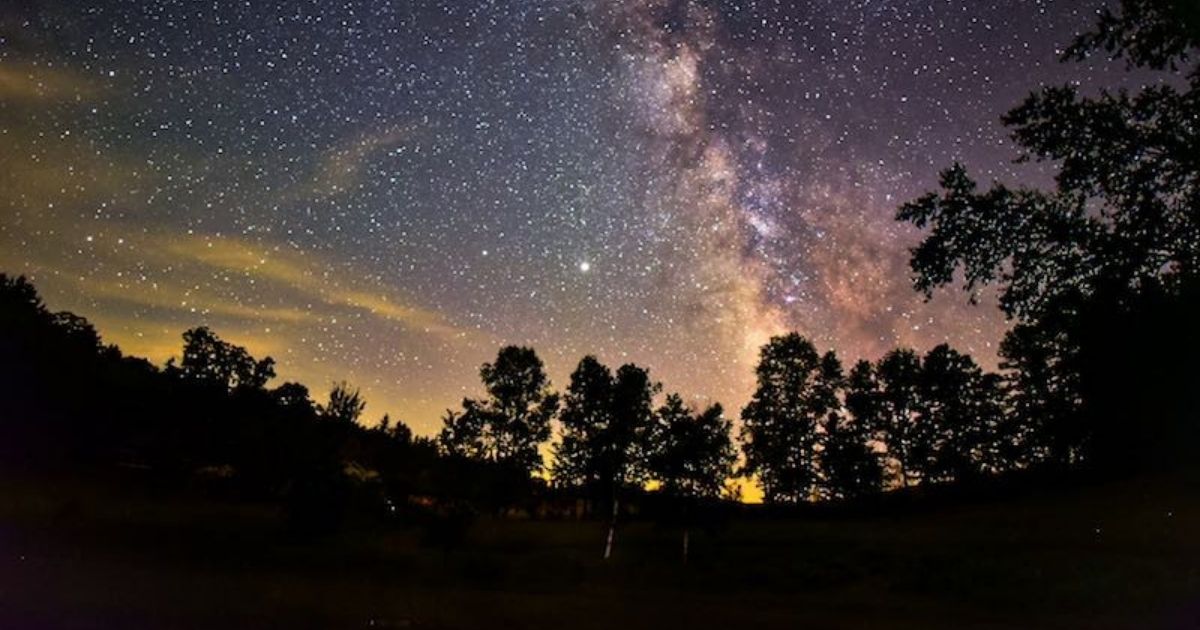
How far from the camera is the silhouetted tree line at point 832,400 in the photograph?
11.3 m

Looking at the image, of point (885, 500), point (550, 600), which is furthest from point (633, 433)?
point (550, 600)

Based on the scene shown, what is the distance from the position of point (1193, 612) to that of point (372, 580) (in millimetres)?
20535

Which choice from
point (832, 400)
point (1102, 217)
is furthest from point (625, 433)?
point (1102, 217)

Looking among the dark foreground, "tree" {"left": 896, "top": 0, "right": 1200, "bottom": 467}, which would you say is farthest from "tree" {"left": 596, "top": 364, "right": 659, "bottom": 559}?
"tree" {"left": 896, "top": 0, "right": 1200, "bottom": 467}

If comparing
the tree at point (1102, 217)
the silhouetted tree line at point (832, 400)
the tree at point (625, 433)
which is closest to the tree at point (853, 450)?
the silhouetted tree line at point (832, 400)

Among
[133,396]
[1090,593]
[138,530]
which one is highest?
[133,396]

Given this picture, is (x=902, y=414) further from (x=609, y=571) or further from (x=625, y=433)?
(x=609, y=571)

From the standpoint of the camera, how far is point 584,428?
73.1m

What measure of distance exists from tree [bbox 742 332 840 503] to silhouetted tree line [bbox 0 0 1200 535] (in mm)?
176

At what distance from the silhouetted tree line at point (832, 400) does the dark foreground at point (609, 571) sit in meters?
3.51

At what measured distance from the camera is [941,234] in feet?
40.7

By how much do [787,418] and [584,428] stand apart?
67.5 ft

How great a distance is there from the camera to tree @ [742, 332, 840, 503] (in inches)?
2467

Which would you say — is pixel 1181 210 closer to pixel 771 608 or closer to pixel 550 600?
pixel 771 608
